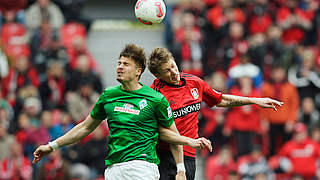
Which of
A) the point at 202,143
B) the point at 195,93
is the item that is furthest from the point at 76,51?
the point at 202,143

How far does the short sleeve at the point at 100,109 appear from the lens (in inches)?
281

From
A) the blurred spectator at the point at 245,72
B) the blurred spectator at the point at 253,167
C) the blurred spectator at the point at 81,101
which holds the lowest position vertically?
the blurred spectator at the point at 253,167

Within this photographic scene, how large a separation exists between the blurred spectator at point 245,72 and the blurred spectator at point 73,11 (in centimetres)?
362

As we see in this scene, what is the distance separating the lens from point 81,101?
13859mm

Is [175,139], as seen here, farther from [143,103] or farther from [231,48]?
[231,48]

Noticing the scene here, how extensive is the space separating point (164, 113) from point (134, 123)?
319 mm

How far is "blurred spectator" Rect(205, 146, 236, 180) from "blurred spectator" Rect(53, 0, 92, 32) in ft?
15.0

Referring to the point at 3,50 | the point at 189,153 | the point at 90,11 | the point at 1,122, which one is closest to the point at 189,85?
the point at 189,153

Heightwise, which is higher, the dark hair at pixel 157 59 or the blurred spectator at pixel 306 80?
the dark hair at pixel 157 59

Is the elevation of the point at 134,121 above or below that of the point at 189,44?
below

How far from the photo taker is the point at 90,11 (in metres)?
18.4

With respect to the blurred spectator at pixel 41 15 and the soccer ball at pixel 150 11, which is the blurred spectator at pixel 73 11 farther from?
the soccer ball at pixel 150 11

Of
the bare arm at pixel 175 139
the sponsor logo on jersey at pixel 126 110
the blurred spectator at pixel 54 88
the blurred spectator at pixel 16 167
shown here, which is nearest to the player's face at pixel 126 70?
the sponsor logo on jersey at pixel 126 110

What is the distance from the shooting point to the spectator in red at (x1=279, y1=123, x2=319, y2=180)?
1348 cm
